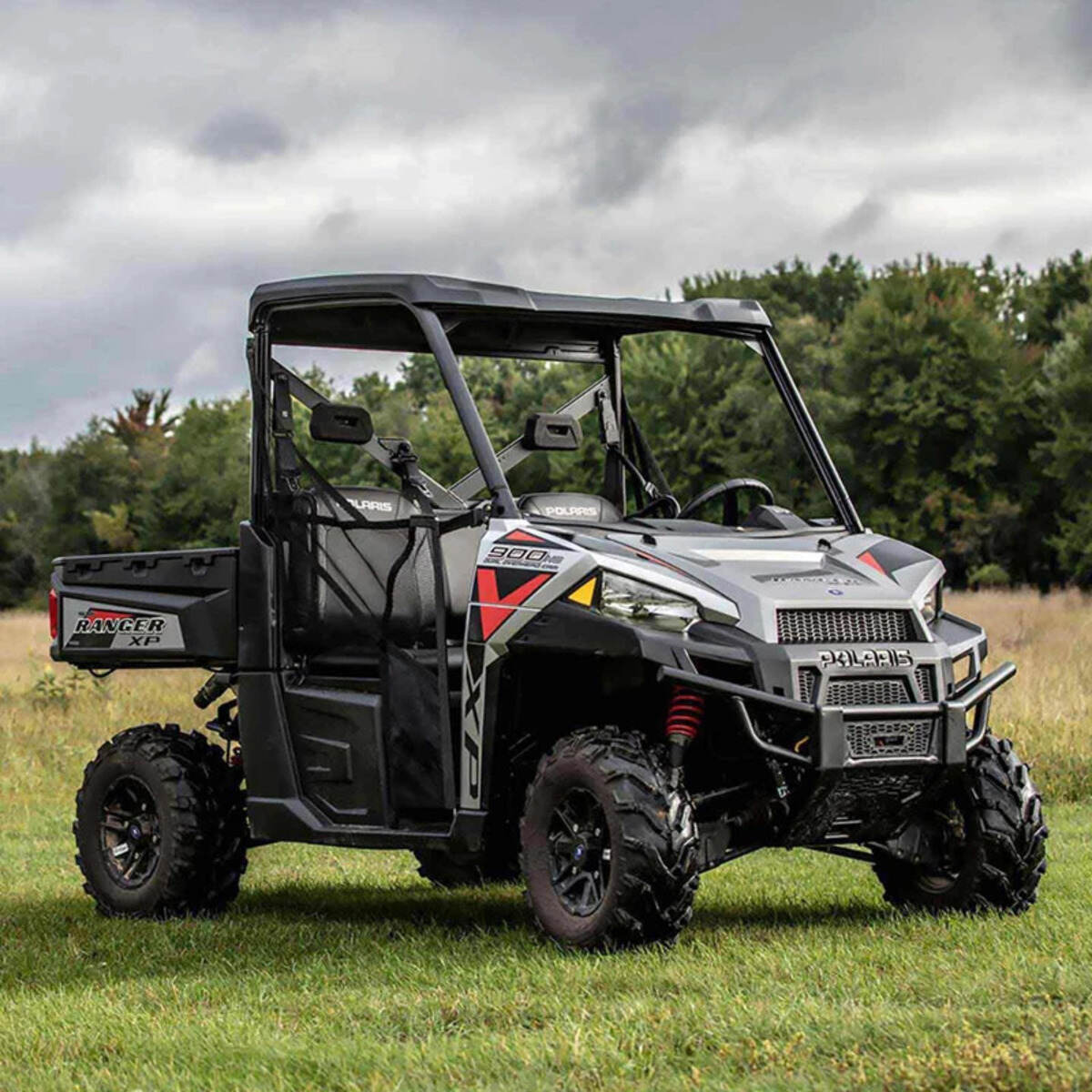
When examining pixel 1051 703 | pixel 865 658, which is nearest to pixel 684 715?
pixel 865 658

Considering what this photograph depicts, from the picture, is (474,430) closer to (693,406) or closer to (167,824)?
(167,824)

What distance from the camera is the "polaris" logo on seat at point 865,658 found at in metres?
6.99

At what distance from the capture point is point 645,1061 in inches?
204

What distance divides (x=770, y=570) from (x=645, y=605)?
56 cm

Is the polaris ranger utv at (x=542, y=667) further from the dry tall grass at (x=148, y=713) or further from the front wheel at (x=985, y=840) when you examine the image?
the dry tall grass at (x=148, y=713)

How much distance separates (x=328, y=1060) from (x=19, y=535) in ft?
230

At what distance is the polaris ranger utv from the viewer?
22.9 feet

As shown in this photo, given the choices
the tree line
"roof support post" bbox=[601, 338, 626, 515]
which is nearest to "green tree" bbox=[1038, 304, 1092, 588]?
the tree line

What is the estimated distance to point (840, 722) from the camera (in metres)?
6.89

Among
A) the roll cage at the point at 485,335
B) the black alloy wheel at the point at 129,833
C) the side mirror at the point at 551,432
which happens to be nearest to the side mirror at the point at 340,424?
the roll cage at the point at 485,335

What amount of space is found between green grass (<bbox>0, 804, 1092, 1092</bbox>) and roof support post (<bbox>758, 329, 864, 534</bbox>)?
1608 millimetres

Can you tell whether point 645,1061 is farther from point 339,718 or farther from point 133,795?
point 133,795

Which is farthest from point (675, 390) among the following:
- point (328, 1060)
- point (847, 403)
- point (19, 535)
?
point (328, 1060)

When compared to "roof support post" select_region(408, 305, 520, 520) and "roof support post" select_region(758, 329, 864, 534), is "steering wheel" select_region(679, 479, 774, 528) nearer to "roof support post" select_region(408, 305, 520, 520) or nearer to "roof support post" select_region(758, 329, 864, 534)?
"roof support post" select_region(758, 329, 864, 534)
